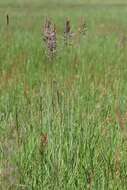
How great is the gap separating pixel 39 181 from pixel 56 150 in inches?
8.9

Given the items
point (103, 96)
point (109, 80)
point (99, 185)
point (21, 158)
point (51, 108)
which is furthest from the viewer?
point (109, 80)

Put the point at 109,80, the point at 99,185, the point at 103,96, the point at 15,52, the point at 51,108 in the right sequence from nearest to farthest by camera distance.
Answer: the point at 99,185, the point at 51,108, the point at 103,96, the point at 109,80, the point at 15,52

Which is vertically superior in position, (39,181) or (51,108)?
(51,108)

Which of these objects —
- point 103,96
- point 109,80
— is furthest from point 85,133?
point 109,80

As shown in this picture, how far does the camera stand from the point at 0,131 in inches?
148

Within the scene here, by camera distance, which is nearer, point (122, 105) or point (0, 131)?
point (0, 131)

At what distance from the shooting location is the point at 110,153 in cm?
316

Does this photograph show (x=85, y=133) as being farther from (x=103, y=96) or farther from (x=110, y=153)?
(x=103, y=96)

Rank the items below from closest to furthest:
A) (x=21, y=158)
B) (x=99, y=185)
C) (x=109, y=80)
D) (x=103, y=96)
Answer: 1. (x=99, y=185)
2. (x=21, y=158)
3. (x=103, y=96)
4. (x=109, y=80)

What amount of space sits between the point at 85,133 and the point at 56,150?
0.32 metres

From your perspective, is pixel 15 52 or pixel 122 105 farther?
pixel 15 52

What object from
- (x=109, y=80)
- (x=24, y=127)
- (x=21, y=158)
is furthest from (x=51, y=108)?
(x=109, y=80)

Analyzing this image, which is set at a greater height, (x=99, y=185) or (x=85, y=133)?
(x=85, y=133)

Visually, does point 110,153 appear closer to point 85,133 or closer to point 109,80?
point 85,133
